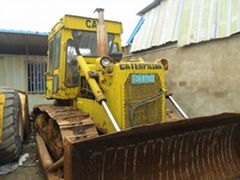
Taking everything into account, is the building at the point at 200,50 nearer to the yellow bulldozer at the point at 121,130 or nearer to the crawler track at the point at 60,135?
the yellow bulldozer at the point at 121,130

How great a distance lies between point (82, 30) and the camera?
4004mm

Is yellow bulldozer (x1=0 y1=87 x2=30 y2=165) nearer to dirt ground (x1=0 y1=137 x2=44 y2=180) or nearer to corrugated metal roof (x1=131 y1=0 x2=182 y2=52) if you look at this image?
dirt ground (x1=0 y1=137 x2=44 y2=180)

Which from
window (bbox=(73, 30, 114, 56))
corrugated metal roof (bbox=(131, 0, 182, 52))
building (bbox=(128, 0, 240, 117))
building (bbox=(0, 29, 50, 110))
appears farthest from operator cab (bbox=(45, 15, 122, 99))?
building (bbox=(0, 29, 50, 110))

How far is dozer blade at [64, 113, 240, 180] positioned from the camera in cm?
207

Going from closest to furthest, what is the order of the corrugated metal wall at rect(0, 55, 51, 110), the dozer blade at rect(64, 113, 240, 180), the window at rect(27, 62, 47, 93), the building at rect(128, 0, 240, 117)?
the dozer blade at rect(64, 113, 240, 180)
the building at rect(128, 0, 240, 117)
the corrugated metal wall at rect(0, 55, 51, 110)
the window at rect(27, 62, 47, 93)

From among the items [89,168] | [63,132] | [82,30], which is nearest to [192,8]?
[82,30]

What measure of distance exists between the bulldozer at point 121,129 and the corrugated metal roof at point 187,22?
1682 millimetres

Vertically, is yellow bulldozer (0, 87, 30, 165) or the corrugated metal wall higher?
the corrugated metal wall

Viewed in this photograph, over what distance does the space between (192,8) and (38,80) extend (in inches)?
257

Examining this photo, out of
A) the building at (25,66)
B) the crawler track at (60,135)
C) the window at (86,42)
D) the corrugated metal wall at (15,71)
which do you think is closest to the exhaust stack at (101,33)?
the window at (86,42)

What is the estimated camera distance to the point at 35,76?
927cm

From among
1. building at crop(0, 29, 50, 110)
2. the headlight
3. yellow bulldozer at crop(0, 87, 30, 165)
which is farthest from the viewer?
building at crop(0, 29, 50, 110)

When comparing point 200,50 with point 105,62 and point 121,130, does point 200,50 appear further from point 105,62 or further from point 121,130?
point 121,130

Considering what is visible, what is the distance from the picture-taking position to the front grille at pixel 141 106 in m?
2.93
